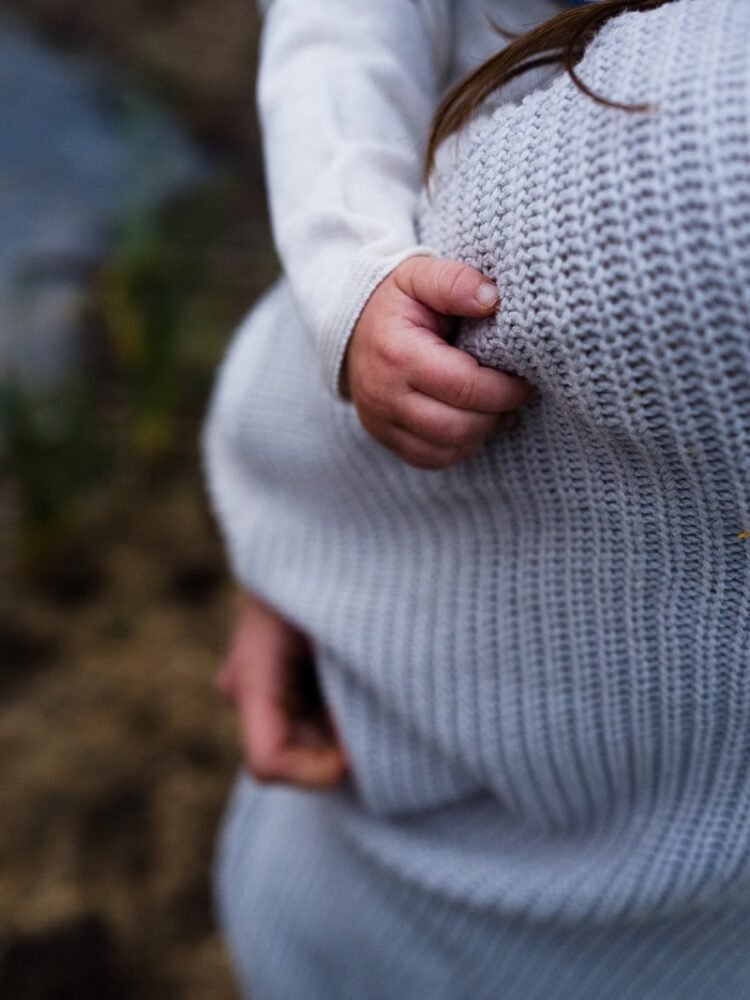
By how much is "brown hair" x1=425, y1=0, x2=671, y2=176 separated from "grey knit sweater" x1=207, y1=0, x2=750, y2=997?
16mm

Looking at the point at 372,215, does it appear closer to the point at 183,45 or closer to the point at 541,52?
the point at 541,52

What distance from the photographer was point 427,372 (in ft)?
1.64

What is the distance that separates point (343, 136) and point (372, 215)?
0.26 feet

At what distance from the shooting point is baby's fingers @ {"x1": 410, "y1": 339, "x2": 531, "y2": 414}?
486 mm

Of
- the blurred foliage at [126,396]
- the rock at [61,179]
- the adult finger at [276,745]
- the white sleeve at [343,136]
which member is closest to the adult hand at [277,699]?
the adult finger at [276,745]

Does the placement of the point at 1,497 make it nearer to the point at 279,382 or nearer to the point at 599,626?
the point at 279,382

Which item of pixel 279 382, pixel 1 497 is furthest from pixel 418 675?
pixel 1 497

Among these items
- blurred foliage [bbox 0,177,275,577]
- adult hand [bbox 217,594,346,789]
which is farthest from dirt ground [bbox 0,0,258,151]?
adult hand [bbox 217,594,346,789]

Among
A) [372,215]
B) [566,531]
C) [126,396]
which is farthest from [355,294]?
[126,396]

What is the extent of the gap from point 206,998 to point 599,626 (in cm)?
102

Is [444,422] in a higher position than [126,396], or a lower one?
higher

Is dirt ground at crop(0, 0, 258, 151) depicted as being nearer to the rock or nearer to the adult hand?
the rock

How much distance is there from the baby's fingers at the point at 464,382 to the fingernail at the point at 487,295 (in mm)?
32

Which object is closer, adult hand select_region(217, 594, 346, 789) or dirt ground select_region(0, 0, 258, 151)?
adult hand select_region(217, 594, 346, 789)
